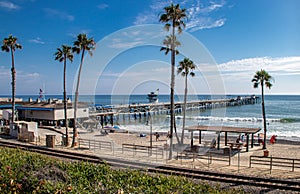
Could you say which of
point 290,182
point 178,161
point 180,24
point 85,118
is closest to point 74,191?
point 290,182

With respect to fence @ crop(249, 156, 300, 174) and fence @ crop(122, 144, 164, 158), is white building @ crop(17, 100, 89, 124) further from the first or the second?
fence @ crop(249, 156, 300, 174)

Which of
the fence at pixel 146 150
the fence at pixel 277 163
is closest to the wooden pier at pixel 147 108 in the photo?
the fence at pixel 146 150

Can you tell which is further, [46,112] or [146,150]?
[46,112]

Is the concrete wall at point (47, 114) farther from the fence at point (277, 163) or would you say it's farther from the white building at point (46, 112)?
the fence at point (277, 163)

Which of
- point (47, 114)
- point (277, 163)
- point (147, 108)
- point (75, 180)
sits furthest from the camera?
point (147, 108)

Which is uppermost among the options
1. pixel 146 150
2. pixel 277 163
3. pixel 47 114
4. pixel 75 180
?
pixel 47 114

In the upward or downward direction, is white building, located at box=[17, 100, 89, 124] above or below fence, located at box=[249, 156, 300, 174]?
above

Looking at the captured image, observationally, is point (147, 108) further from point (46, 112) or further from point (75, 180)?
point (75, 180)

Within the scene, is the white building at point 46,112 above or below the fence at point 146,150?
above

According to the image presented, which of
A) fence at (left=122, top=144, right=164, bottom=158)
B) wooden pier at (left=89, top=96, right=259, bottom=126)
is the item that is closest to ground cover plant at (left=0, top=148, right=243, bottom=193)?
fence at (left=122, top=144, right=164, bottom=158)

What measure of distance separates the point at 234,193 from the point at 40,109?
3749 cm

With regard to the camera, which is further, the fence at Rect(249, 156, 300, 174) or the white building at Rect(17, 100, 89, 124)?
the white building at Rect(17, 100, 89, 124)

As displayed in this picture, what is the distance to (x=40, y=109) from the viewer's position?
39.7 metres

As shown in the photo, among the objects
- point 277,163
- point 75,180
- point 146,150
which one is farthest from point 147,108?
point 75,180
